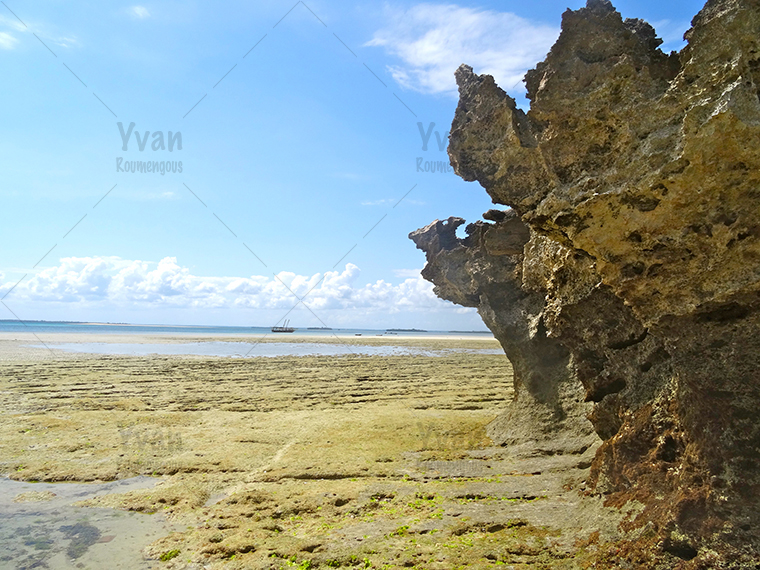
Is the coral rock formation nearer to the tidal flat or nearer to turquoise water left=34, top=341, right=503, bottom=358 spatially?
the tidal flat

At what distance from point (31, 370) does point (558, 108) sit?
94.1 feet

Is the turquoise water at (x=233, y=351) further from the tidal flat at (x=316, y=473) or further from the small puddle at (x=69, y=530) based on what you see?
the small puddle at (x=69, y=530)

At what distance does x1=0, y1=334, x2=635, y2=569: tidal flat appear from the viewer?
5.91 metres

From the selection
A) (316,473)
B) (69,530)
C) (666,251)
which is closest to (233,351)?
(316,473)

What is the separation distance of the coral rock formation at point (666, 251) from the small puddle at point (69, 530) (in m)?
6.37

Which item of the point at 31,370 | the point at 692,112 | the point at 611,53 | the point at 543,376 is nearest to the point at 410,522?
the point at 543,376

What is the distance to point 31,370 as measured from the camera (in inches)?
964

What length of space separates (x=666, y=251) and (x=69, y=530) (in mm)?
8851

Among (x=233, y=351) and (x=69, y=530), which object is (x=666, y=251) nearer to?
(x=69, y=530)

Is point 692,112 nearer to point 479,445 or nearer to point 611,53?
point 611,53

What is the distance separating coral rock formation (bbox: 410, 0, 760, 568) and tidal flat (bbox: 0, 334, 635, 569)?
108cm

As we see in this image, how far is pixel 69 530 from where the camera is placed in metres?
6.83

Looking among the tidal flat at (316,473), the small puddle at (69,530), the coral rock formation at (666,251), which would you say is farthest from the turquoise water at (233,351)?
the coral rock formation at (666,251)

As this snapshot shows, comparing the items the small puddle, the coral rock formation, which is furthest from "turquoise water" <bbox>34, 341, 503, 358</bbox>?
the coral rock formation
